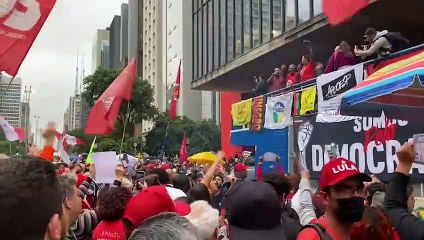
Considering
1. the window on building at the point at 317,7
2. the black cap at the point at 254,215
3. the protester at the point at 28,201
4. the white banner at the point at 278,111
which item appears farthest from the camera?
the window on building at the point at 317,7

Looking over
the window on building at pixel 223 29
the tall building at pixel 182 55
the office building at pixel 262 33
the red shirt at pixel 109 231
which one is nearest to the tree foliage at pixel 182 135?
the tall building at pixel 182 55

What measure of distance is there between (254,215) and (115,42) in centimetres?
10909

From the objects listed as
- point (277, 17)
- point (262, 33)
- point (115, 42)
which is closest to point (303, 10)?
point (277, 17)

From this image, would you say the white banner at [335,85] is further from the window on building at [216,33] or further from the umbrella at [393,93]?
the window on building at [216,33]

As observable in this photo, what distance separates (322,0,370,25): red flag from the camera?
22.8 feet

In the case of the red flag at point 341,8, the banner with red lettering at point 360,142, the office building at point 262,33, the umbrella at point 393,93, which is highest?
the office building at point 262,33

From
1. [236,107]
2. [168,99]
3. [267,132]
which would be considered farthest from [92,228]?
[168,99]

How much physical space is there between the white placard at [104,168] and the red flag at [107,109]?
3618 mm

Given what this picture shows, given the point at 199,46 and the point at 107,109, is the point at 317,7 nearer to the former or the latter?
the point at 107,109

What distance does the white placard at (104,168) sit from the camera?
20.2 ft

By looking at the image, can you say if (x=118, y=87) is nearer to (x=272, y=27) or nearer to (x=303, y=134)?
(x=303, y=134)

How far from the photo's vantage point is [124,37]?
94312mm

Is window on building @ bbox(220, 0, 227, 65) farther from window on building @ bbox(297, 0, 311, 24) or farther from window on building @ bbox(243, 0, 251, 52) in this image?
window on building @ bbox(297, 0, 311, 24)

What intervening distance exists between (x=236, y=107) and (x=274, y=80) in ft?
6.06
